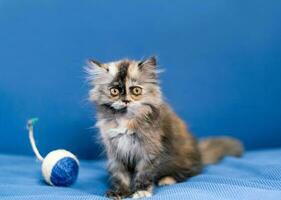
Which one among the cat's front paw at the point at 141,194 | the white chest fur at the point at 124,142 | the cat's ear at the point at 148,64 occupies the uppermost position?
the cat's ear at the point at 148,64

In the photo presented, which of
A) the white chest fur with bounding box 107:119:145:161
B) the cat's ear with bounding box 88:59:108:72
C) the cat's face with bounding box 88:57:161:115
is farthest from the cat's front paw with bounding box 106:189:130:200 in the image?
the cat's ear with bounding box 88:59:108:72

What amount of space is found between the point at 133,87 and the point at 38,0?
0.92 m

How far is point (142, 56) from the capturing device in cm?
253

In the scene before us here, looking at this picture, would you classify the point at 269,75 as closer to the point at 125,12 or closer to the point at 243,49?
the point at 243,49

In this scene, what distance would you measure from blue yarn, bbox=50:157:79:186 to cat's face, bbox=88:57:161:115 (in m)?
0.28

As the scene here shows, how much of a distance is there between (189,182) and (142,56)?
871 millimetres

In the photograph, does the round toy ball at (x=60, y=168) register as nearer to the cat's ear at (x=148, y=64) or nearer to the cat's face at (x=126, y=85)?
the cat's face at (x=126, y=85)

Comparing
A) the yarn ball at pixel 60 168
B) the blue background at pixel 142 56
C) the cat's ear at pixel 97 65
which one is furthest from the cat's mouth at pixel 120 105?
the blue background at pixel 142 56

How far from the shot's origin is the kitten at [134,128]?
1854 mm

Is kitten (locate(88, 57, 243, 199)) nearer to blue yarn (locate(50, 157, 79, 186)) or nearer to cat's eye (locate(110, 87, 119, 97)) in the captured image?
cat's eye (locate(110, 87, 119, 97))

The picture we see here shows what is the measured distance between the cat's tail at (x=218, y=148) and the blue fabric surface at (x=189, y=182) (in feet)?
0.16

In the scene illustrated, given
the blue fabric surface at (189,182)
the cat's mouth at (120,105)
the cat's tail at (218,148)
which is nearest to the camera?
the blue fabric surface at (189,182)

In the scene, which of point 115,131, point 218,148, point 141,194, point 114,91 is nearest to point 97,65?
point 114,91

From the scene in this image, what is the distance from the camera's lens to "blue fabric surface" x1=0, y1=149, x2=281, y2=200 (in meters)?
1.69
